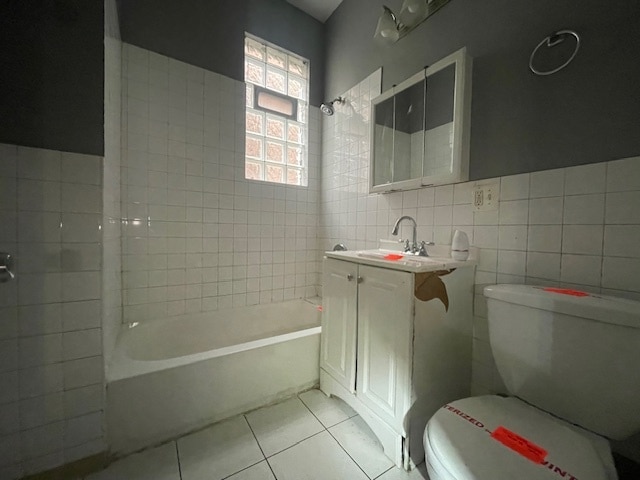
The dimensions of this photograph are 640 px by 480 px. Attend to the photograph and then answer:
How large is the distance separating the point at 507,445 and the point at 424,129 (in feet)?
4.72

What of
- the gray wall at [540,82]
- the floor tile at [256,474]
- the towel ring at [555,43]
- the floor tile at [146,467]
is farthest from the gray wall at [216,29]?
the floor tile at [256,474]

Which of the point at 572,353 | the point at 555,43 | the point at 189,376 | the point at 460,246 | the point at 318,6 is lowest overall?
the point at 189,376

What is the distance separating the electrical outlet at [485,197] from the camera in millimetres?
1143

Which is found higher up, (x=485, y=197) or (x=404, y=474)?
(x=485, y=197)

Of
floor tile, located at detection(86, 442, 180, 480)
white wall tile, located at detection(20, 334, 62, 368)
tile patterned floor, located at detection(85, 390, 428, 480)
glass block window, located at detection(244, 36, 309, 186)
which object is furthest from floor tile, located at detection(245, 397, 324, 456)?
glass block window, located at detection(244, 36, 309, 186)

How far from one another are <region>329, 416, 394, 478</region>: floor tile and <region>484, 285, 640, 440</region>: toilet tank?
25.3 inches

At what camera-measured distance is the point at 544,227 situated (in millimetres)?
1002

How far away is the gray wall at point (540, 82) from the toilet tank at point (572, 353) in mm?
548

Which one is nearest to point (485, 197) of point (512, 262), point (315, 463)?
point (512, 262)

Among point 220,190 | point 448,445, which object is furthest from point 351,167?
point 448,445

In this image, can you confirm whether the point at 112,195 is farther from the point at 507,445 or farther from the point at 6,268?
the point at 507,445

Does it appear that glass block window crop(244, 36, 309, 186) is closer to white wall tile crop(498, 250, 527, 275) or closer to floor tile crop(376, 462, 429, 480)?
white wall tile crop(498, 250, 527, 275)

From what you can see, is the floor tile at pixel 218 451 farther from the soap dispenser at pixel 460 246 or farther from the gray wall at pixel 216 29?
the gray wall at pixel 216 29

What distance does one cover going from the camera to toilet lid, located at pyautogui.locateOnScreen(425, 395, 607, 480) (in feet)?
1.92
